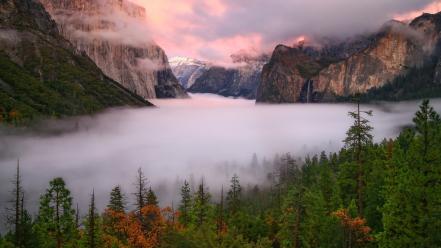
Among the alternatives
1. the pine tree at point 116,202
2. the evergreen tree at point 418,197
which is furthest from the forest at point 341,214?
the pine tree at point 116,202

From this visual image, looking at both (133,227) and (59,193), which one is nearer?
(133,227)

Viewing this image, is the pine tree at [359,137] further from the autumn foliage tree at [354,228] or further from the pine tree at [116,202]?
the pine tree at [116,202]

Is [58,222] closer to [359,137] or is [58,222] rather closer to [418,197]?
[359,137]

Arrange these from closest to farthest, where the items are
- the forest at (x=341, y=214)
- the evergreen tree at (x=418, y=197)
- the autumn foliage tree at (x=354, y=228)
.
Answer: the evergreen tree at (x=418, y=197) < the forest at (x=341, y=214) < the autumn foliage tree at (x=354, y=228)

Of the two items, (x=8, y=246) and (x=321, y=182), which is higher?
(x=321, y=182)

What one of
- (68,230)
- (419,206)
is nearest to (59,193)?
(68,230)

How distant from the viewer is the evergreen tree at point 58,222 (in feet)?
183

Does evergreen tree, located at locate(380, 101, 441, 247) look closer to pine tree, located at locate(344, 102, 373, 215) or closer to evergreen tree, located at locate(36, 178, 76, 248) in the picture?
pine tree, located at locate(344, 102, 373, 215)

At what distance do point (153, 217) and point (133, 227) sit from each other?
6.94 meters

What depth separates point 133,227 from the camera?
56219 millimetres

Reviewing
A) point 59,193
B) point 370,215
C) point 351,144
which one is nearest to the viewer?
point 351,144

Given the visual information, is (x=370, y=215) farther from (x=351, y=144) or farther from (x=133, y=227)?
(x=133, y=227)

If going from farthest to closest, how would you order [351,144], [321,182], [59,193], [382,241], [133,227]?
[321,182] → [59,193] → [133,227] → [351,144] → [382,241]

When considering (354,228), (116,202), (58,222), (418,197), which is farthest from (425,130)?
(116,202)
